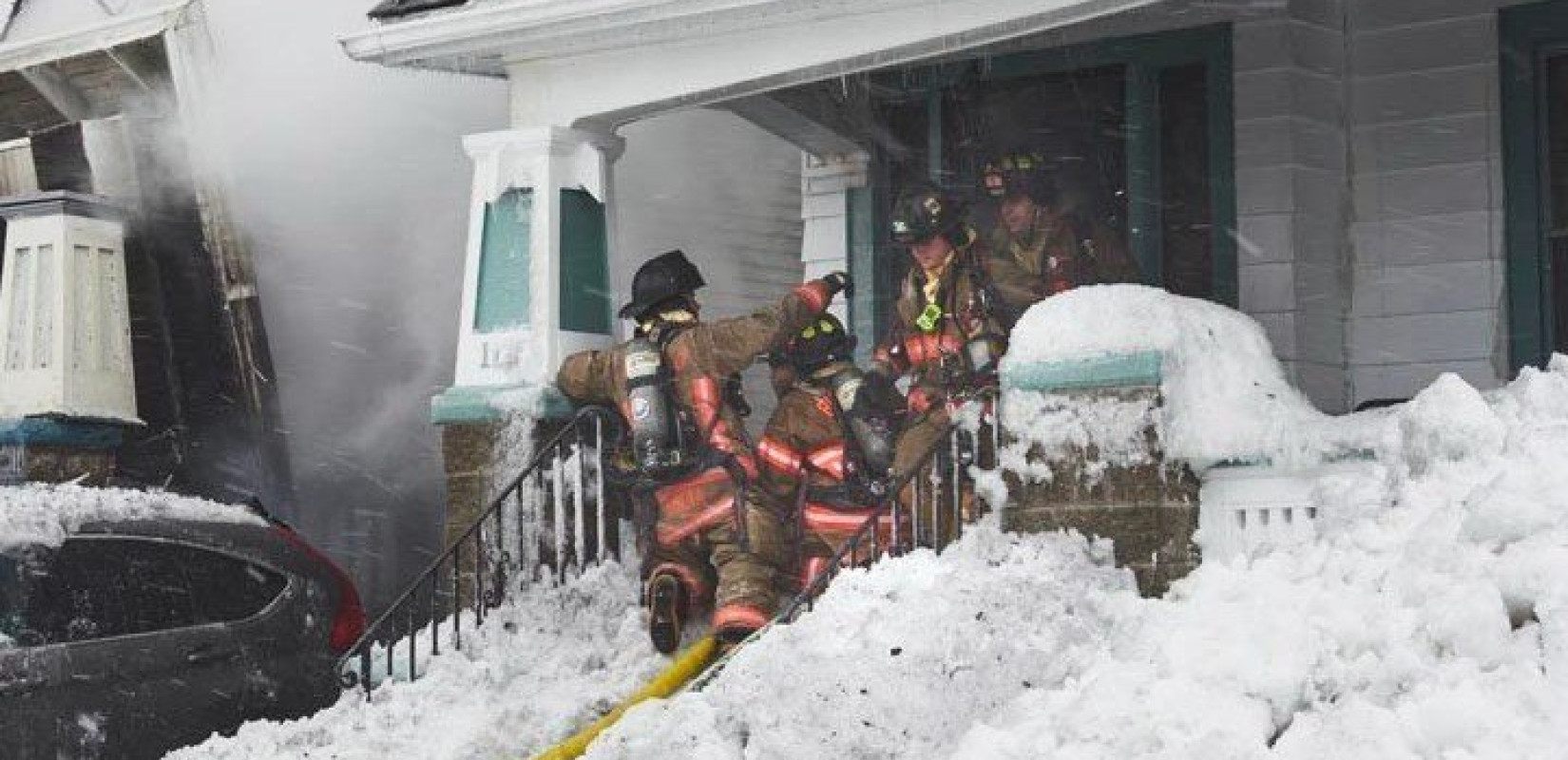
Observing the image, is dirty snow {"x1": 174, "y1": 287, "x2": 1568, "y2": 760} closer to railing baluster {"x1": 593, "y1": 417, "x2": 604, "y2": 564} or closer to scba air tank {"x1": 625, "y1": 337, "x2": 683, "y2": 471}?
railing baluster {"x1": 593, "y1": 417, "x2": 604, "y2": 564}

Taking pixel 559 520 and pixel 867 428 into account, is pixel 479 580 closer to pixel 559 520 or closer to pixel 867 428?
pixel 559 520

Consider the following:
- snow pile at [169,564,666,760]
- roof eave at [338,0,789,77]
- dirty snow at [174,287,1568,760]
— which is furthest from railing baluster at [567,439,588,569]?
roof eave at [338,0,789,77]

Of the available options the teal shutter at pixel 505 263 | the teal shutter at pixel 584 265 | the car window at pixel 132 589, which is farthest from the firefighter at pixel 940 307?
the car window at pixel 132 589

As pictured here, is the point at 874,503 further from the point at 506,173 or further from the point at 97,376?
the point at 97,376

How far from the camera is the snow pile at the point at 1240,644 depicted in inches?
208

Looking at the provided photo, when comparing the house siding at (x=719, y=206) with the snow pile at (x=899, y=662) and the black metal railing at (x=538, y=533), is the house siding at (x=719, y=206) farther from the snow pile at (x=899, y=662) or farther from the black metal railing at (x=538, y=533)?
the snow pile at (x=899, y=662)

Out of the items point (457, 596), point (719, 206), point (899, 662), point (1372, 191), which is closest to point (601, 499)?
point (457, 596)

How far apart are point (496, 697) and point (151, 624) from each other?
1516mm

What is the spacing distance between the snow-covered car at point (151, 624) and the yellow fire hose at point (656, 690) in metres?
1.66

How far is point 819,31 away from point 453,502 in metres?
2.79

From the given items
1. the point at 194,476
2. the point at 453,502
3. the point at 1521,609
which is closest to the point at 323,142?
the point at 194,476

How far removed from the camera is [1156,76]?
1123 centimetres

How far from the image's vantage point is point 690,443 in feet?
30.6

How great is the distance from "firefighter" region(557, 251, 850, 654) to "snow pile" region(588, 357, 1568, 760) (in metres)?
1.25
